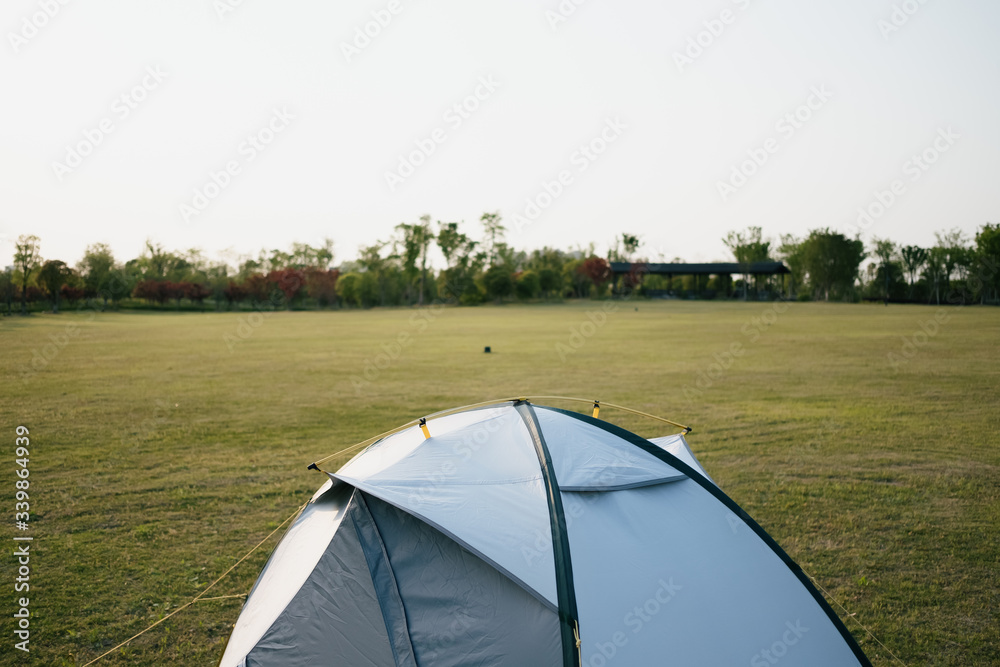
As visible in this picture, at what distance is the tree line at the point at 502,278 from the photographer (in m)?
72.6

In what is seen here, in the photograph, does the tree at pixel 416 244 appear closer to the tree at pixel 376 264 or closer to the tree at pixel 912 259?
the tree at pixel 376 264

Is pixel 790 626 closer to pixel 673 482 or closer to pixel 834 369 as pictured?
pixel 673 482

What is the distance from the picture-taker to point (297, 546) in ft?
13.2

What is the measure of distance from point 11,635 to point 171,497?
2583 millimetres

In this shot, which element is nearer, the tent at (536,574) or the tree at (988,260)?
the tent at (536,574)

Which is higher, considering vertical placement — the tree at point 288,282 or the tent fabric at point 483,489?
the tree at point 288,282

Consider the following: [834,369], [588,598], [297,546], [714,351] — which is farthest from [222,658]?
[714,351]

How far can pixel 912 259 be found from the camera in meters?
83.8

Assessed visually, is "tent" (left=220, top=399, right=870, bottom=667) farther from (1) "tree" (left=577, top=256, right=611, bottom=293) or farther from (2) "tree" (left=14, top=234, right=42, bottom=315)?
(1) "tree" (left=577, top=256, right=611, bottom=293)

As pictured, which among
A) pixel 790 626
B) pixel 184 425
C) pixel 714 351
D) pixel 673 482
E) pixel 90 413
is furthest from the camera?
pixel 714 351
